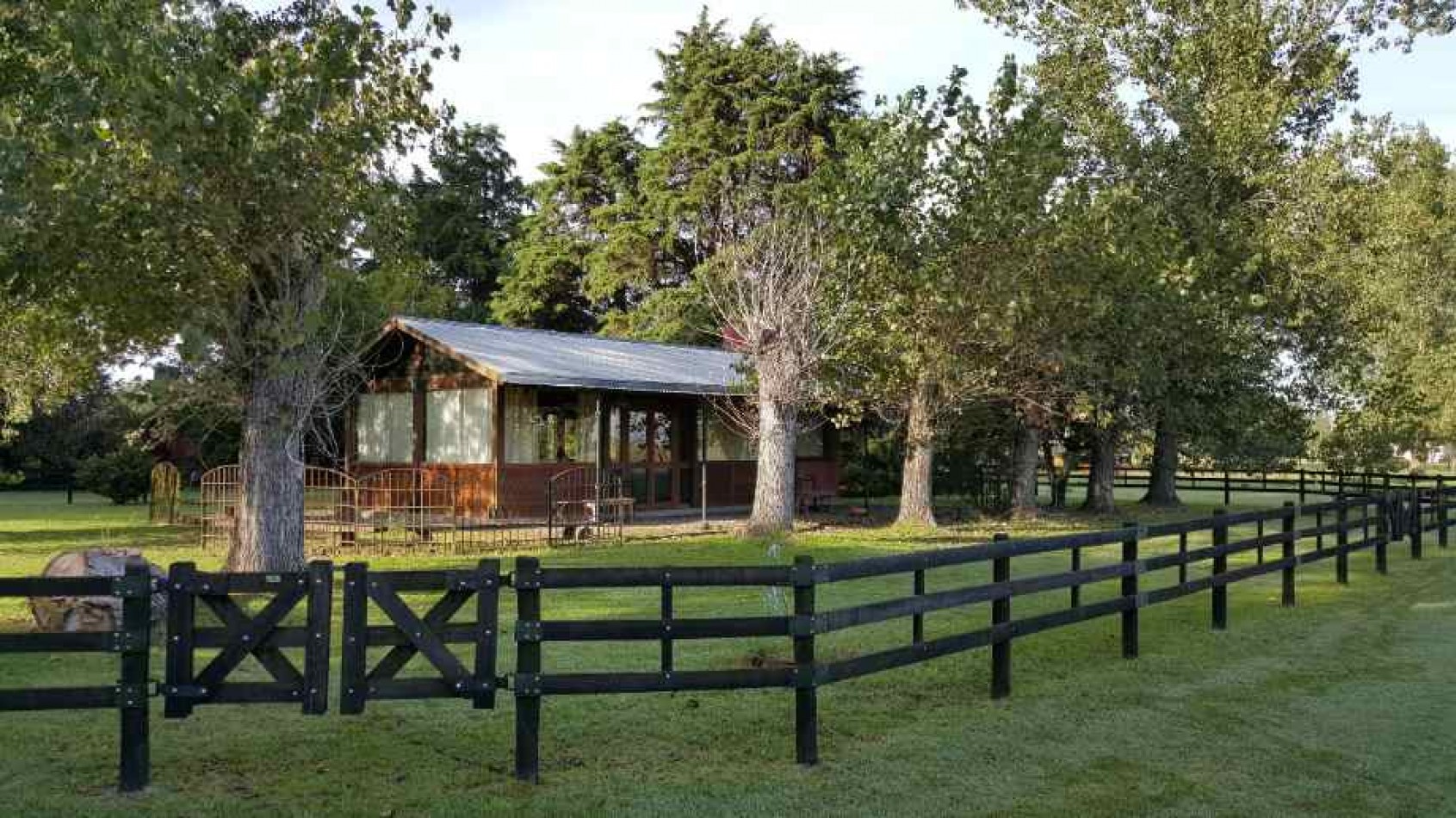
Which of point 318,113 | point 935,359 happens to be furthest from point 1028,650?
point 935,359

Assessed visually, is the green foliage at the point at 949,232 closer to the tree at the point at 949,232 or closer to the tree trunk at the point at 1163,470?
the tree at the point at 949,232

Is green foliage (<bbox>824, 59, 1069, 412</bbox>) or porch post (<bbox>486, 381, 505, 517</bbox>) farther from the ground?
green foliage (<bbox>824, 59, 1069, 412</bbox>)

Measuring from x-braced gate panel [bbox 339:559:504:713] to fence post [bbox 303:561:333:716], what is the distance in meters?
0.10

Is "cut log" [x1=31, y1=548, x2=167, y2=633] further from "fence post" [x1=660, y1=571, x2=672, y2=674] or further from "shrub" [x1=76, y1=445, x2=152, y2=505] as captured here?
"shrub" [x1=76, y1=445, x2=152, y2=505]

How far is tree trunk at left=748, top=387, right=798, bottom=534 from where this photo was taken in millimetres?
20172

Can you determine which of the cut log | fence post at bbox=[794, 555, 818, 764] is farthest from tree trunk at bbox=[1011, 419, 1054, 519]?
fence post at bbox=[794, 555, 818, 764]

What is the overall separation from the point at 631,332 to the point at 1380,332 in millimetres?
24877

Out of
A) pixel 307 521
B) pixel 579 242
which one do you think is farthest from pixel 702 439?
pixel 579 242

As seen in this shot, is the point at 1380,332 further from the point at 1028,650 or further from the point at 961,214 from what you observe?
the point at 1028,650

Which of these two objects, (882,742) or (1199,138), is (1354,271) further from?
(882,742)

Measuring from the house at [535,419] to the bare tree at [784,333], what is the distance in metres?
1.62

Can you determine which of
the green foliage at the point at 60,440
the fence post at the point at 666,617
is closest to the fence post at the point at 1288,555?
the fence post at the point at 666,617

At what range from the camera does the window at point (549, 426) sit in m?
22.3

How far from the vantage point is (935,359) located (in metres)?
20.9
